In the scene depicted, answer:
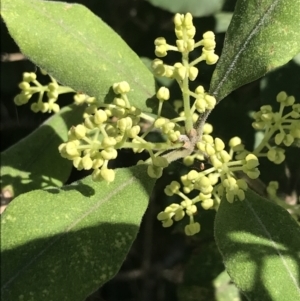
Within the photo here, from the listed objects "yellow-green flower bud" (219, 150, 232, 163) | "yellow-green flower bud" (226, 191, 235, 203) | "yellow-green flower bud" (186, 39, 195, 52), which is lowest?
"yellow-green flower bud" (226, 191, 235, 203)

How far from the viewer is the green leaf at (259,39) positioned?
43.8 inches

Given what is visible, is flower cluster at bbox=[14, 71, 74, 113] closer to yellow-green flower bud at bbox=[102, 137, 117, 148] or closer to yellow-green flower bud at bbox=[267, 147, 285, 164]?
yellow-green flower bud at bbox=[102, 137, 117, 148]

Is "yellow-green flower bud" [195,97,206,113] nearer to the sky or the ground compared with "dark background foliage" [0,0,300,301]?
nearer to the sky

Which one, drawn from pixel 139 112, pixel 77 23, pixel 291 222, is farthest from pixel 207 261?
pixel 77 23

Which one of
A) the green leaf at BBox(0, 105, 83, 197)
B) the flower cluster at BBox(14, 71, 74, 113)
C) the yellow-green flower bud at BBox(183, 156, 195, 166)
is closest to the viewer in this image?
the yellow-green flower bud at BBox(183, 156, 195, 166)

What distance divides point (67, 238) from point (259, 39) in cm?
53

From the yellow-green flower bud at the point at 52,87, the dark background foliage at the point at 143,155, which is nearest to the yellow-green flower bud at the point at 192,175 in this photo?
the dark background foliage at the point at 143,155

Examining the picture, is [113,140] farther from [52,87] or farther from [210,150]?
[52,87]

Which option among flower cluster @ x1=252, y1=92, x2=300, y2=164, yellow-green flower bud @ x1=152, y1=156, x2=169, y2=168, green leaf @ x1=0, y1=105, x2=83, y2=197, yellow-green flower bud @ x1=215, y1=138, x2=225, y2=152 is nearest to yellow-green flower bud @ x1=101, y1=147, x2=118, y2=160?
yellow-green flower bud @ x1=152, y1=156, x2=169, y2=168

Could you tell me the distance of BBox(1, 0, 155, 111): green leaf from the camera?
124 cm

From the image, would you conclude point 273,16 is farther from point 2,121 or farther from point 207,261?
point 2,121

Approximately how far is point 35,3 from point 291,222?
27.8 inches

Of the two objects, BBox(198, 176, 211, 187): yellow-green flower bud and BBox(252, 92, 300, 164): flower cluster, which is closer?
BBox(198, 176, 211, 187): yellow-green flower bud

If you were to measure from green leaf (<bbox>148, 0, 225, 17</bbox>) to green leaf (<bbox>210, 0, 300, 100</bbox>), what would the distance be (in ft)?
1.20
